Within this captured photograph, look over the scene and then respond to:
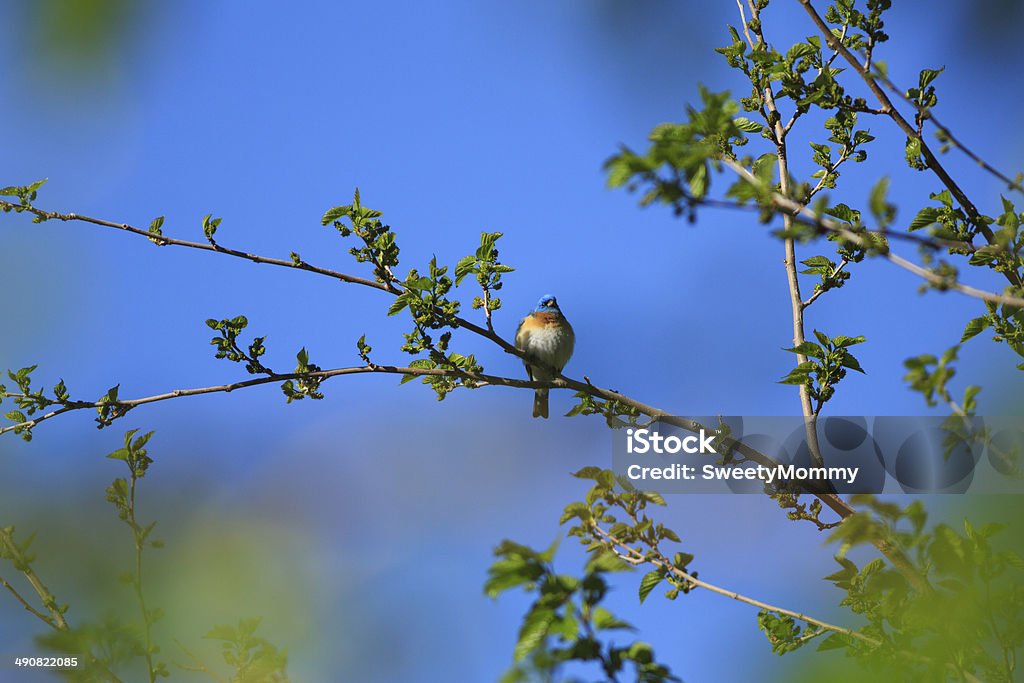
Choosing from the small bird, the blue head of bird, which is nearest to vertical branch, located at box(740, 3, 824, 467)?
the small bird

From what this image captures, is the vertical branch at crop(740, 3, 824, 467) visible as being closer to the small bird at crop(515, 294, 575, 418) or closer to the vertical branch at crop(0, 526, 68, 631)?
the vertical branch at crop(0, 526, 68, 631)

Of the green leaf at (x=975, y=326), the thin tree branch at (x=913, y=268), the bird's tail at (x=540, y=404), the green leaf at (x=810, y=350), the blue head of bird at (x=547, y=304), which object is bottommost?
the thin tree branch at (x=913, y=268)

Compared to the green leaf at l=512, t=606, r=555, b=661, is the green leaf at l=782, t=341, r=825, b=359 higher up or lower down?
higher up

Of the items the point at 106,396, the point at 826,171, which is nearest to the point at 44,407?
the point at 106,396

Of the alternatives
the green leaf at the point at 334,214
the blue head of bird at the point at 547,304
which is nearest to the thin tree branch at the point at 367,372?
the green leaf at the point at 334,214

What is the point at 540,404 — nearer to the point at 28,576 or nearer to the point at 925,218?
the point at 925,218

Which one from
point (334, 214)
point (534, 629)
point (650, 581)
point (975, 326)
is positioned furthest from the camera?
point (334, 214)

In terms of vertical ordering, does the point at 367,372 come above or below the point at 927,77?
below

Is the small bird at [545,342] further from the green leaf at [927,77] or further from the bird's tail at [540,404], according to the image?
the green leaf at [927,77]

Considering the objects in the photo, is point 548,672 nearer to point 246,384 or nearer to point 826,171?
point 246,384

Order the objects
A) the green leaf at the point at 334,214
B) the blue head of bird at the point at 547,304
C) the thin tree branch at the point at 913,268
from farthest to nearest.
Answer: the blue head of bird at the point at 547,304 → the green leaf at the point at 334,214 → the thin tree branch at the point at 913,268

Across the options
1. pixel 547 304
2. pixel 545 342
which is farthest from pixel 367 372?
pixel 547 304

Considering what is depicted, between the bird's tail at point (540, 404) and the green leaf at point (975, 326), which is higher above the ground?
the bird's tail at point (540, 404)

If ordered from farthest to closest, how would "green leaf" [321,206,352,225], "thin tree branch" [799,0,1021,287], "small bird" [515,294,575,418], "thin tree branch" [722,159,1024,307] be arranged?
1. "small bird" [515,294,575,418]
2. "green leaf" [321,206,352,225]
3. "thin tree branch" [799,0,1021,287]
4. "thin tree branch" [722,159,1024,307]
